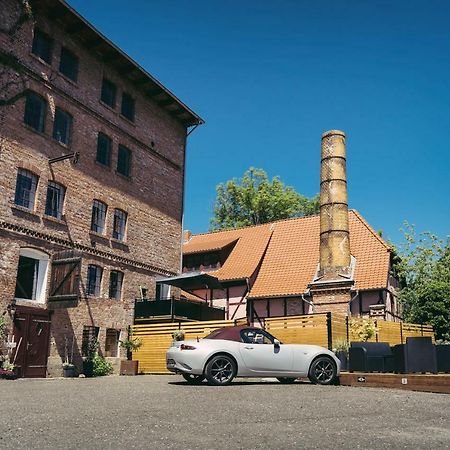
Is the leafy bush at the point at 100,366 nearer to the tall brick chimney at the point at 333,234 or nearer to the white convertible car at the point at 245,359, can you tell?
the tall brick chimney at the point at 333,234

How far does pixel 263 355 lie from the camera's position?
11898 millimetres

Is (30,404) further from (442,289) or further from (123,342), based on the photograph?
(442,289)

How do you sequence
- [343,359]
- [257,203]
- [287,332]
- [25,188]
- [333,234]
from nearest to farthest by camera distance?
[343,359]
[287,332]
[25,188]
[333,234]
[257,203]

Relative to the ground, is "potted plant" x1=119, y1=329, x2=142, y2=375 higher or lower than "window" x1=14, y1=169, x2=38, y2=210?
lower

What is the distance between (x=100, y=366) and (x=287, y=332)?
24.4ft

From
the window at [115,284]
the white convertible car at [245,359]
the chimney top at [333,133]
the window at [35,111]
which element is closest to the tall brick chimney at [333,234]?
the chimney top at [333,133]

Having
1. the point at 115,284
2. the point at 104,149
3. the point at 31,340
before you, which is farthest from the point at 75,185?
the point at 31,340

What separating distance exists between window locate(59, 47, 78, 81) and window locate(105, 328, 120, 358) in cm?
1078

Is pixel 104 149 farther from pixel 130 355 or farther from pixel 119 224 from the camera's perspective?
pixel 130 355

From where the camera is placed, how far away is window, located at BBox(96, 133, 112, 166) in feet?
75.9

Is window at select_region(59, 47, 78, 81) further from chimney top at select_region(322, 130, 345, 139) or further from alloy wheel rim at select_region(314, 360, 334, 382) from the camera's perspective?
alloy wheel rim at select_region(314, 360, 334, 382)

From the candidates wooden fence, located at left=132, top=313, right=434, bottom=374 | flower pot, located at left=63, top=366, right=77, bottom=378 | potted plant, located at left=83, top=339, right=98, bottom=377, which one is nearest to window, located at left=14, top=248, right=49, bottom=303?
flower pot, located at left=63, top=366, right=77, bottom=378

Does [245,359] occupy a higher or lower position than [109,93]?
lower

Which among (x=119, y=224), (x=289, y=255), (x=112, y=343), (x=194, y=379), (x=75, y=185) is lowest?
(x=194, y=379)
